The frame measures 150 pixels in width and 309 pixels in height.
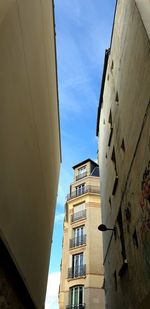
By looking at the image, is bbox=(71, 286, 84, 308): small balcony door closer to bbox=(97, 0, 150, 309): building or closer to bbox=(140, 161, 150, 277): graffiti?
bbox=(97, 0, 150, 309): building

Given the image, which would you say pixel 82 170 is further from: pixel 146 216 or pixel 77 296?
pixel 146 216

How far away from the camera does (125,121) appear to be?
9086 millimetres

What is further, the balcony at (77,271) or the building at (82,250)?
the balcony at (77,271)

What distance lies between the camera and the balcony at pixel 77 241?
1070 inches

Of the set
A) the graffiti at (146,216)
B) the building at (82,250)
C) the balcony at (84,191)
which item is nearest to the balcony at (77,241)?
the building at (82,250)

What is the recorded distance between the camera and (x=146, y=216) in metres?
6.40

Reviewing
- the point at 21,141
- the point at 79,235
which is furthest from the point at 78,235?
the point at 21,141

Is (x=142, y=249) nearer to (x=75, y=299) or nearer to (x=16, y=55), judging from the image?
(x=16, y=55)

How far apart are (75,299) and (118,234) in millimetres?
17126

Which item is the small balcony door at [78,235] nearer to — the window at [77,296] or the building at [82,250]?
the building at [82,250]

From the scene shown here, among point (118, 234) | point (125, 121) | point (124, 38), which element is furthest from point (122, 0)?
point (118, 234)

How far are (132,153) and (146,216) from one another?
205cm

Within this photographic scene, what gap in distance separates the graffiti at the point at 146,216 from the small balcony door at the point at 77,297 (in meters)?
19.9

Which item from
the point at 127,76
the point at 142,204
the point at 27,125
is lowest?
the point at 142,204
